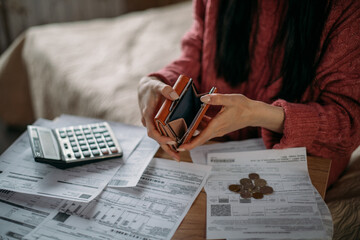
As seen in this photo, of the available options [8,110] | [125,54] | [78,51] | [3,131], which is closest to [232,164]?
[125,54]

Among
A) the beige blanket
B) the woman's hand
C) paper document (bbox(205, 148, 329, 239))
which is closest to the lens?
paper document (bbox(205, 148, 329, 239))

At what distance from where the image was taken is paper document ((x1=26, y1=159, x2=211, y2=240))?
21.5 inches

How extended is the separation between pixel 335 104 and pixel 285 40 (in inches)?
7.4

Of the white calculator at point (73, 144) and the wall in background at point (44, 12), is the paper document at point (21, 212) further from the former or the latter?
the wall in background at point (44, 12)

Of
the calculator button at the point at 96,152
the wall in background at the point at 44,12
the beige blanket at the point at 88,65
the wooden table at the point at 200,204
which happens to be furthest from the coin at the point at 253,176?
the wall in background at the point at 44,12

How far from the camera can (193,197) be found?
62 centimetres

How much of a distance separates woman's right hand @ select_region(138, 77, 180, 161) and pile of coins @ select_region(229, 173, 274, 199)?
13 centimetres

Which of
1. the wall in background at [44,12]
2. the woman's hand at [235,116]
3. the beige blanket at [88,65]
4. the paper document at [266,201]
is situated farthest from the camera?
the wall in background at [44,12]

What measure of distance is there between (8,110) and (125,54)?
77cm

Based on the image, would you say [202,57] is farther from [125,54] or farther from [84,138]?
[125,54]

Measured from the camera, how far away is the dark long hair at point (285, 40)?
29.0 inches

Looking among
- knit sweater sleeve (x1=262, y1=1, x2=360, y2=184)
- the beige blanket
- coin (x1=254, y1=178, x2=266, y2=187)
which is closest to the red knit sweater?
knit sweater sleeve (x1=262, y1=1, x2=360, y2=184)

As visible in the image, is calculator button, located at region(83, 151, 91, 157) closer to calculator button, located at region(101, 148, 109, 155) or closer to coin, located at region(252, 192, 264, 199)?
calculator button, located at region(101, 148, 109, 155)

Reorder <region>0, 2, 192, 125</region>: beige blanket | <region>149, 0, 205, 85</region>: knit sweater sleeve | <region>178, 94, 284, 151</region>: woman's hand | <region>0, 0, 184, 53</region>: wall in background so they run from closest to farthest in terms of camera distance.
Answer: <region>178, 94, 284, 151</region>: woman's hand → <region>149, 0, 205, 85</region>: knit sweater sleeve → <region>0, 2, 192, 125</region>: beige blanket → <region>0, 0, 184, 53</region>: wall in background
